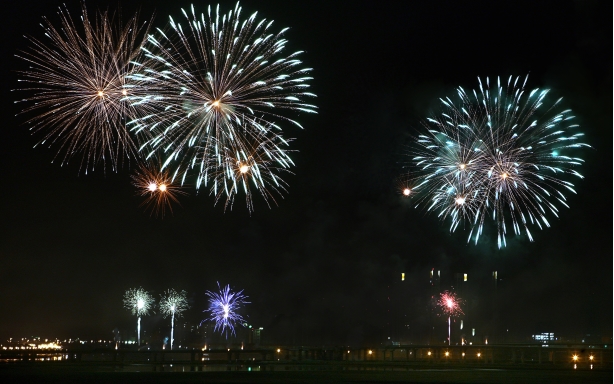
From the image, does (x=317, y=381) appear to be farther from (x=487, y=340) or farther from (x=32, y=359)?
(x=487, y=340)

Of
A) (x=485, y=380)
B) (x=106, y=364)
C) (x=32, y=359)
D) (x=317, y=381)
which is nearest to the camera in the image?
(x=317, y=381)

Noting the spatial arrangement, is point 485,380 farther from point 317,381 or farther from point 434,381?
point 317,381

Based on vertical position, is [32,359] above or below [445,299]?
below

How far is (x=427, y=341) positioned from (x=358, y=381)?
7346 centimetres

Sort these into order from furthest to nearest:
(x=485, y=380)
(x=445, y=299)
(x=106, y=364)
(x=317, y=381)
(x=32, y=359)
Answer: (x=445, y=299) → (x=32, y=359) → (x=106, y=364) → (x=485, y=380) → (x=317, y=381)

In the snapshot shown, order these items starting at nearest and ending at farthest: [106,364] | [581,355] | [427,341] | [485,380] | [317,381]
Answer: [317,381]
[485,380]
[106,364]
[581,355]
[427,341]

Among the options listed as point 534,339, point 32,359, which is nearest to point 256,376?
point 32,359

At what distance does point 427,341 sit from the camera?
96.4 m

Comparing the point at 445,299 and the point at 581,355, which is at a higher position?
the point at 445,299

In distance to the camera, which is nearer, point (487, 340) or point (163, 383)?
point (163, 383)

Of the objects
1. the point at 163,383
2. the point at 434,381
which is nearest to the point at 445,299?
the point at 434,381

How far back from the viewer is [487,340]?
100062mm

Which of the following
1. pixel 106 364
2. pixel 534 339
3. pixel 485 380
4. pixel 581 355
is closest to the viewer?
pixel 485 380

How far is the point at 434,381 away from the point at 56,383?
1315 centimetres
